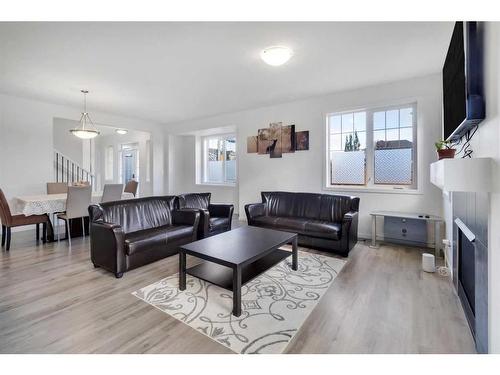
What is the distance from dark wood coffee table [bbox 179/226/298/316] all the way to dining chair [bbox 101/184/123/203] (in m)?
2.75

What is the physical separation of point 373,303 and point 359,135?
10.4 feet

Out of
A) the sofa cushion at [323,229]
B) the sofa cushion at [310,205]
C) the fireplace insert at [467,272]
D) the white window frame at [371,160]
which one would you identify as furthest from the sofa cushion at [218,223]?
the fireplace insert at [467,272]

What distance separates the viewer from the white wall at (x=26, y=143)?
182 inches

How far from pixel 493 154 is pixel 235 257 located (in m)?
1.87

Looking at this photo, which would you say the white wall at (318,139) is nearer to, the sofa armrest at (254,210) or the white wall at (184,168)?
the white wall at (184,168)

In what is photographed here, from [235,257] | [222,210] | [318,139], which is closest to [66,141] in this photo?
[222,210]

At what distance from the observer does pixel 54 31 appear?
2.50 m

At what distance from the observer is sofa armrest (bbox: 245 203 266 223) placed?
13.8 feet

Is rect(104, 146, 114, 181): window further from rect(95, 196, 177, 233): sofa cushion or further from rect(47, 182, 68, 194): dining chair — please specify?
rect(95, 196, 177, 233): sofa cushion

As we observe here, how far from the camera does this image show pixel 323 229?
3.43 m
